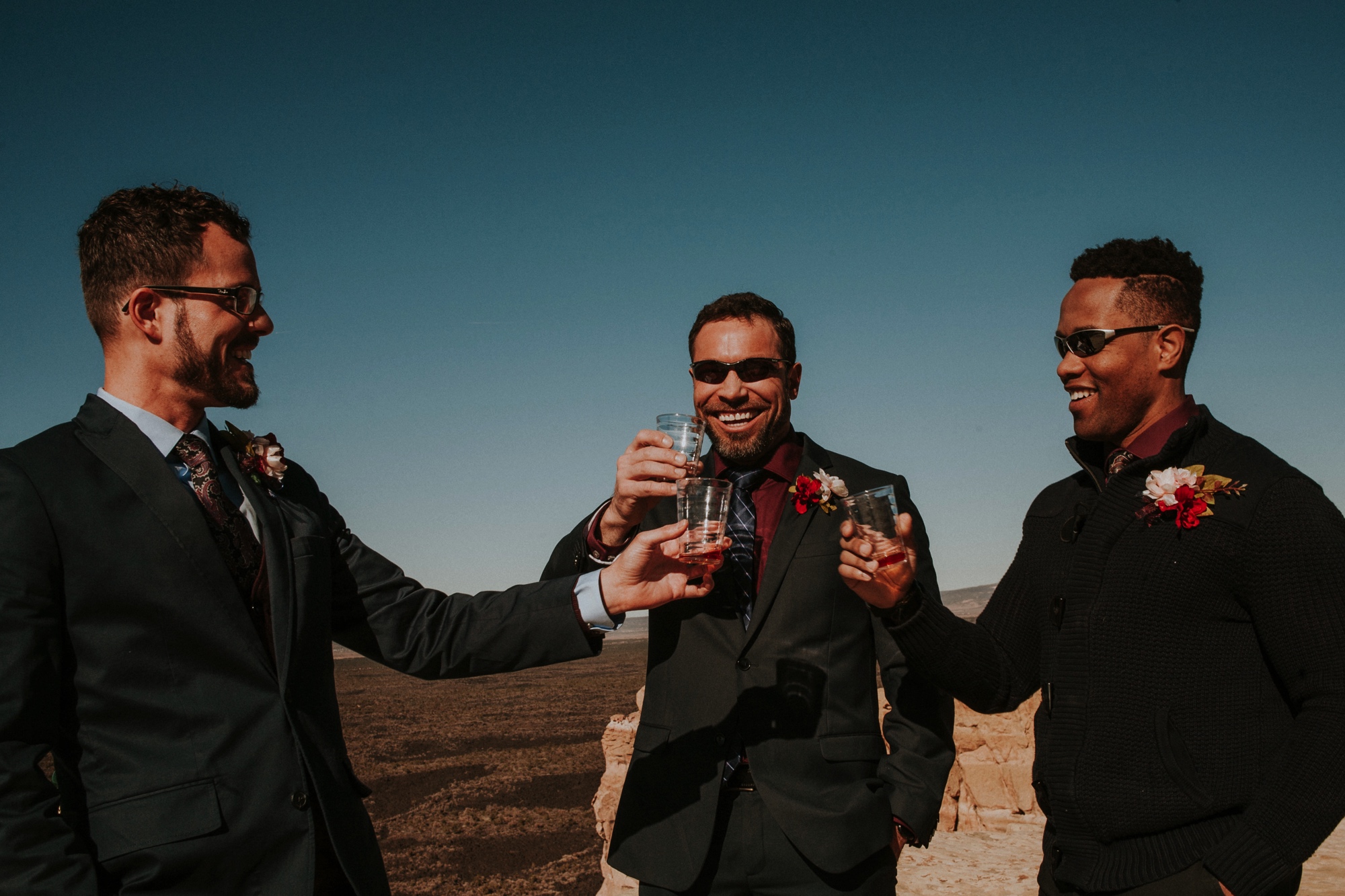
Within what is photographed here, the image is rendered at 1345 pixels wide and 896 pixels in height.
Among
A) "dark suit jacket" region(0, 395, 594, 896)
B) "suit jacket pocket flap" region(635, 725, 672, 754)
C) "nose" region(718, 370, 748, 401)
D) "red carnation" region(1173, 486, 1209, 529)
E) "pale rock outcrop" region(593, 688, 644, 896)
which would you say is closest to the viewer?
"dark suit jacket" region(0, 395, 594, 896)

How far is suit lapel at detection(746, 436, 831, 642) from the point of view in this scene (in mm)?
3248

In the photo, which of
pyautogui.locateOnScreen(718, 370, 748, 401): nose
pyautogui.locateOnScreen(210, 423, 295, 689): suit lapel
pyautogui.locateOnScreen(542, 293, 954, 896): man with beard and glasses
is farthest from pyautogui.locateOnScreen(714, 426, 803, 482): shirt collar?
pyautogui.locateOnScreen(210, 423, 295, 689): suit lapel

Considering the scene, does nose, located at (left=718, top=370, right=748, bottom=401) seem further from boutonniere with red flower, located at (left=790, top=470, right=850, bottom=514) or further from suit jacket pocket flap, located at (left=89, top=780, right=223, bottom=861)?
suit jacket pocket flap, located at (left=89, top=780, right=223, bottom=861)

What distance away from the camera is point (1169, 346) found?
2.97m

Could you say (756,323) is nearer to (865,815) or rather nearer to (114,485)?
(865,815)

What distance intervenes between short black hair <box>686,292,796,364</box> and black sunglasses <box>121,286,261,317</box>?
64.7 inches

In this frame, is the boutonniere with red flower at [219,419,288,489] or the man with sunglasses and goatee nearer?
the man with sunglasses and goatee

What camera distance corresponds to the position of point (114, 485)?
2.36 meters

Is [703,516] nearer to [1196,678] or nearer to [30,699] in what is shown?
[1196,678]

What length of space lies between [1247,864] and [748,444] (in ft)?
6.62

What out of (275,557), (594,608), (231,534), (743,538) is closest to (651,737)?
(594,608)

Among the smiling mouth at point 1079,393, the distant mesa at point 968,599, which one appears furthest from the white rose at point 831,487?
the distant mesa at point 968,599

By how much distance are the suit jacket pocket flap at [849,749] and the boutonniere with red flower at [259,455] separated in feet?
6.46

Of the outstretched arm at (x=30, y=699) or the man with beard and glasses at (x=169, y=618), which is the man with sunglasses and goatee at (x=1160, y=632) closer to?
the man with beard and glasses at (x=169, y=618)
